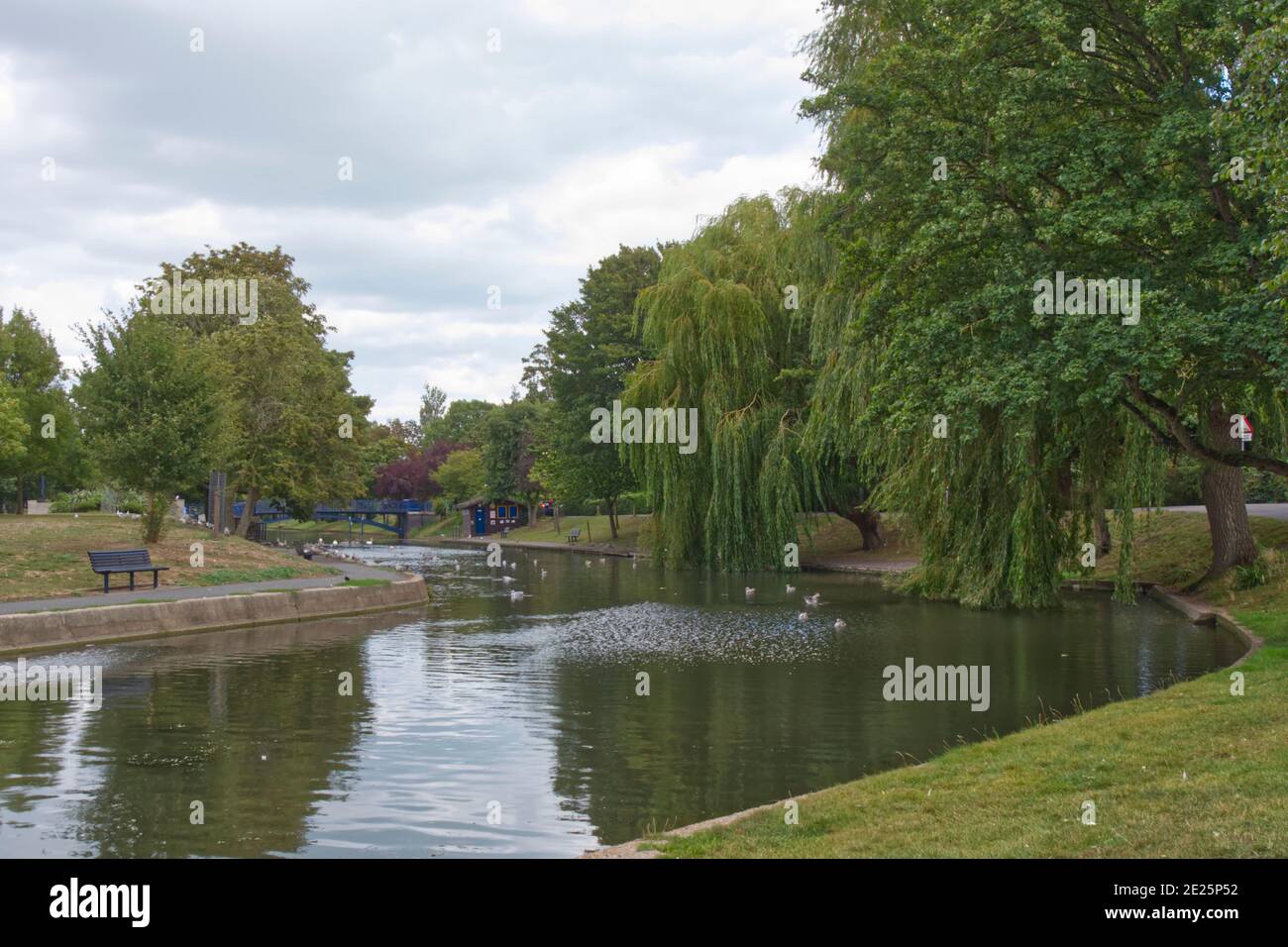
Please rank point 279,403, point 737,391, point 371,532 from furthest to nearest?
point 371,532, point 279,403, point 737,391

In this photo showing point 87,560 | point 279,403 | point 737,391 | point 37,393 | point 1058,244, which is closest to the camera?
point 1058,244

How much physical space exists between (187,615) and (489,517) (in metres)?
76.6

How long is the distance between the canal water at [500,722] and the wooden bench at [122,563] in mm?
3644

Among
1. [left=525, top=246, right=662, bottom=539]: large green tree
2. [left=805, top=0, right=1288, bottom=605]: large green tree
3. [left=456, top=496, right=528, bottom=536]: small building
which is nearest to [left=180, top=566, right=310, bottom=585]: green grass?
[left=805, top=0, right=1288, bottom=605]: large green tree

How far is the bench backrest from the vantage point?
902 inches

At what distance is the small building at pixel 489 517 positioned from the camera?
97.1m

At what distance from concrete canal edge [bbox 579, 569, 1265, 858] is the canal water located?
54cm

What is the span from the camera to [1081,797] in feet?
25.6

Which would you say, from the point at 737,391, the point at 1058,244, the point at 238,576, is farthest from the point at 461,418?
the point at 1058,244

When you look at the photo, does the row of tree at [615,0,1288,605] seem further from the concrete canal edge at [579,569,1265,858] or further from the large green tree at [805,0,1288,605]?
the concrete canal edge at [579,569,1265,858]

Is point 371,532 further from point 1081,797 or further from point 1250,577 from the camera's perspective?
point 1081,797

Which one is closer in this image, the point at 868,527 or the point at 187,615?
Result: the point at 187,615

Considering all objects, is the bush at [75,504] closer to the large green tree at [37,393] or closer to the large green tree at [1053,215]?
the large green tree at [37,393]
